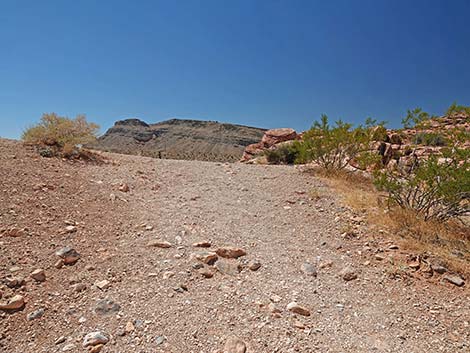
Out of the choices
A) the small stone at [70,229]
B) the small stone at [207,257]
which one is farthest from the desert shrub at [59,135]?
the small stone at [207,257]

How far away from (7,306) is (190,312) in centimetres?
159

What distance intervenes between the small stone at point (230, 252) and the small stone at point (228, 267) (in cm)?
12

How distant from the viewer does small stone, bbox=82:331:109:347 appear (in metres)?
2.18

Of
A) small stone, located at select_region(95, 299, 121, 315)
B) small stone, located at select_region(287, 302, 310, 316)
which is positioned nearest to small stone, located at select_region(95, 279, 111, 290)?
small stone, located at select_region(95, 299, 121, 315)

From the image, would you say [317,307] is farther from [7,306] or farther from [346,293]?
[7,306]

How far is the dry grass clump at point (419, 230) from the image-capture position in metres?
3.71

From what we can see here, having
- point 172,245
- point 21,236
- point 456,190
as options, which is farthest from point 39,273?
point 456,190

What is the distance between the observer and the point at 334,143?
27.8 ft

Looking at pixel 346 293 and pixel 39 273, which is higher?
pixel 39 273

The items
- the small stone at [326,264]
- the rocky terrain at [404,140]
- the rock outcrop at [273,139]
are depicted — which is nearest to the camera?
the small stone at [326,264]

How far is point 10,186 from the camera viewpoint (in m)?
4.64

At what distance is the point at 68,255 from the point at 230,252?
6.23 ft

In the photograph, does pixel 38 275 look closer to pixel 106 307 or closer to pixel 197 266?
pixel 106 307

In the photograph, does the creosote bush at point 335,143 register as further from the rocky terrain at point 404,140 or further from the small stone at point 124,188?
the small stone at point 124,188
